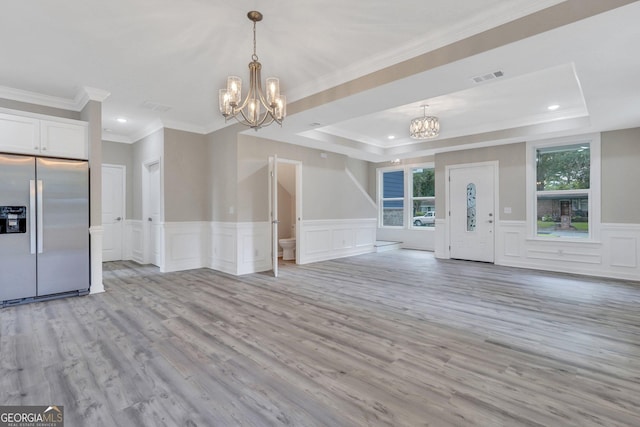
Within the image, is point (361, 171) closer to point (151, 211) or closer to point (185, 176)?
point (185, 176)

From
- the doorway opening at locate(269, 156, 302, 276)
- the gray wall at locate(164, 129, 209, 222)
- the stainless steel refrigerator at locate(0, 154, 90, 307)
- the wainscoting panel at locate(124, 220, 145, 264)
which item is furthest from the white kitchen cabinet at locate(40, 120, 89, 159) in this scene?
the doorway opening at locate(269, 156, 302, 276)

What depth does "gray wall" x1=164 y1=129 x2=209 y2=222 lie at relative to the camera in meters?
5.66

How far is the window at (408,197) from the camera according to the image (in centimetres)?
849

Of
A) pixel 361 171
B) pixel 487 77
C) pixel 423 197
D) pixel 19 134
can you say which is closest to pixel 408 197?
pixel 423 197

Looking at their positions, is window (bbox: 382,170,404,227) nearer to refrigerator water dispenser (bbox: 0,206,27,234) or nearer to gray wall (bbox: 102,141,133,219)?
gray wall (bbox: 102,141,133,219)

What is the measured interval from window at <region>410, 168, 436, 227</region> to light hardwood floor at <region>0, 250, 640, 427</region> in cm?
424

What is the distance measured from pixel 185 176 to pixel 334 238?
11.7ft

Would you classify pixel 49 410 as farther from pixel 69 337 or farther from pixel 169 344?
pixel 69 337

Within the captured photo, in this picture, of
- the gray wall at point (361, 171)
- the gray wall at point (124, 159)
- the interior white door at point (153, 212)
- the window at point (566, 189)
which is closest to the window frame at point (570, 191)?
the window at point (566, 189)

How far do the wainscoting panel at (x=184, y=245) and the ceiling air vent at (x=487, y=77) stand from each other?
5.19 m

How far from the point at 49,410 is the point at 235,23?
3.13 meters

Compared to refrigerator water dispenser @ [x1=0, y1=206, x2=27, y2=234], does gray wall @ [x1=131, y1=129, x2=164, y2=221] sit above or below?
above

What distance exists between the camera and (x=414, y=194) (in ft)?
28.6

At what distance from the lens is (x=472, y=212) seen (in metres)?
6.91
